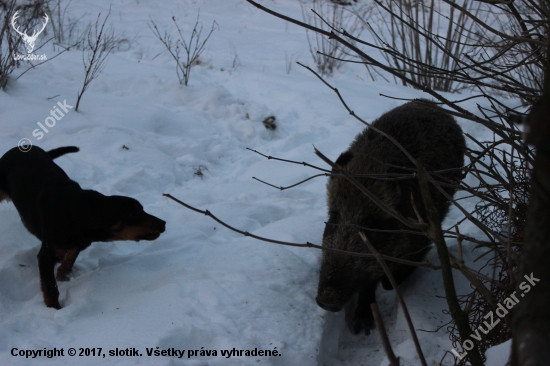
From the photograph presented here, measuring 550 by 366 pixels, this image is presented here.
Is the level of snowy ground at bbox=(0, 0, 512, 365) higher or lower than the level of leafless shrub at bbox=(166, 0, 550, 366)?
lower

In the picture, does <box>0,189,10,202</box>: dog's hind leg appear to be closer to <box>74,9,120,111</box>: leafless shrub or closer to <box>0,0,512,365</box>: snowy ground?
<box>0,0,512,365</box>: snowy ground

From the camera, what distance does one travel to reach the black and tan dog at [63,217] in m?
3.17

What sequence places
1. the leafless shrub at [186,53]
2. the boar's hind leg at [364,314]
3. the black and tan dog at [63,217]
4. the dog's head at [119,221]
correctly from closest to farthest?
the black and tan dog at [63,217] < the dog's head at [119,221] < the boar's hind leg at [364,314] < the leafless shrub at [186,53]

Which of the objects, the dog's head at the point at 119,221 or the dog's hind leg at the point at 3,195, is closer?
the dog's head at the point at 119,221

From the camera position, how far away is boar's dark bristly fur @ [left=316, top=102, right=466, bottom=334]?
10.0 feet

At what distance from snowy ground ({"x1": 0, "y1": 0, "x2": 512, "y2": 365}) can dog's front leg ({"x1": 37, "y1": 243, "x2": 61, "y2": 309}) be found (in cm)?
8

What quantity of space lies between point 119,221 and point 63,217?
39 centimetres

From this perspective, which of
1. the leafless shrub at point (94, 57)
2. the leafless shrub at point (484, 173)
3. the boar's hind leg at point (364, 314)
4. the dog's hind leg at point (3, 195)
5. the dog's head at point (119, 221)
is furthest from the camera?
the leafless shrub at point (94, 57)

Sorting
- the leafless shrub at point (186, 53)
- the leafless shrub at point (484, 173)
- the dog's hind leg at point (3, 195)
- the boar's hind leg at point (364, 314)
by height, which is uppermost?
the leafless shrub at point (484, 173)

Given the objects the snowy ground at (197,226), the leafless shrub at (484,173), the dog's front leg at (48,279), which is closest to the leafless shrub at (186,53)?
the snowy ground at (197,226)

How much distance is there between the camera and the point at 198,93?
7.56 metres

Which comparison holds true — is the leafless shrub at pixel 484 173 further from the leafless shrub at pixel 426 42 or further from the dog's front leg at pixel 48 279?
the dog's front leg at pixel 48 279

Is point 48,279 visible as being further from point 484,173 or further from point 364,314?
point 484,173

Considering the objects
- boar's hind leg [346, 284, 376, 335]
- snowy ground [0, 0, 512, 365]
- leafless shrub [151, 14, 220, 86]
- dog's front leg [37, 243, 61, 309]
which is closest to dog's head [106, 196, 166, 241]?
snowy ground [0, 0, 512, 365]
